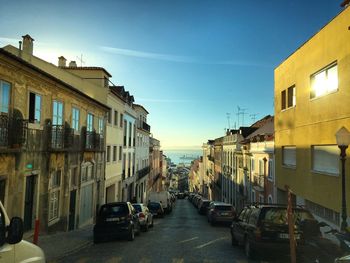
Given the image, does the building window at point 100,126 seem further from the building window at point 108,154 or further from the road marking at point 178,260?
the road marking at point 178,260

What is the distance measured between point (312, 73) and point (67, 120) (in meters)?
11.9

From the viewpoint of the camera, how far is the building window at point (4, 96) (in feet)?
41.4

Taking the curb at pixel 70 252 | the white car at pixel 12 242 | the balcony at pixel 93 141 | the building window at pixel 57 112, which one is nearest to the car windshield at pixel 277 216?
the curb at pixel 70 252

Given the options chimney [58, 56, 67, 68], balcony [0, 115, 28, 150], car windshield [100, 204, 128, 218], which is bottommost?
car windshield [100, 204, 128, 218]

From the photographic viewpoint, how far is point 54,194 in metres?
18.3

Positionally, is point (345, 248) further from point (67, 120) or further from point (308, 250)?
point (67, 120)

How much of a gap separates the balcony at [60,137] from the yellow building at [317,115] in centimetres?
1109

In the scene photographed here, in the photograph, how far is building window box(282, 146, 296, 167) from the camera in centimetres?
1993

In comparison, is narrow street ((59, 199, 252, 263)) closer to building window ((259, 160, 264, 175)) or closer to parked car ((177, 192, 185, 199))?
building window ((259, 160, 264, 175))

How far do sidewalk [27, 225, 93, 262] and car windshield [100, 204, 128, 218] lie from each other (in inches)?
51.4

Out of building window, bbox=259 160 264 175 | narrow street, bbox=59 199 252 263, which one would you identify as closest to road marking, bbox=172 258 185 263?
narrow street, bbox=59 199 252 263

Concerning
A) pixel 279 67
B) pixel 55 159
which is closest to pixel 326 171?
pixel 279 67

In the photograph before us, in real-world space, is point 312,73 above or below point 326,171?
above

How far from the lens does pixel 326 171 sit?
15297mm
